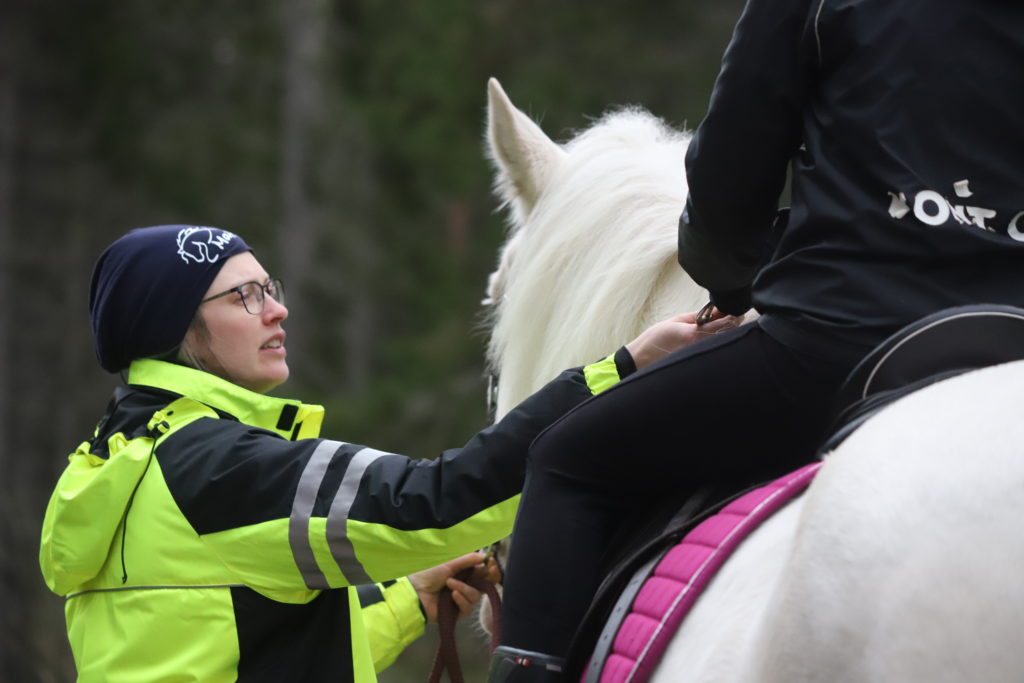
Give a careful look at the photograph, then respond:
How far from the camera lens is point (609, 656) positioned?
1.82 meters

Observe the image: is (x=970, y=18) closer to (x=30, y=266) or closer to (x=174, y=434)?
(x=174, y=434)

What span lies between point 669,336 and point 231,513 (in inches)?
37.6

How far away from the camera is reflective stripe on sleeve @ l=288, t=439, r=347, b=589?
243 cm

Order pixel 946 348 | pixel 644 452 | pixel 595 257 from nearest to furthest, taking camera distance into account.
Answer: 1. pixel 946 348
2. pixel 644 452
3. pixel 595 257

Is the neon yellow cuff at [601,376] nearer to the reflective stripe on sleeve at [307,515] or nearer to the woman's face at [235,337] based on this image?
the reflective stripe on sleeve at [307,515]

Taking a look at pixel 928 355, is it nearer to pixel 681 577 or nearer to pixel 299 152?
pixel 681 577

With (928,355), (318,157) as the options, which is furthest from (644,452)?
(318,157)

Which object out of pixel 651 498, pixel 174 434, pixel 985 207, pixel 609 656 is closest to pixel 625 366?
pixel 651 498

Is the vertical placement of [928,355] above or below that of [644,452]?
above

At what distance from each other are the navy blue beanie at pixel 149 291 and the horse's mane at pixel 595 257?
2.39 ft

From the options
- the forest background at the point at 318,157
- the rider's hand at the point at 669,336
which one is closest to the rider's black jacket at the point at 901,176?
the rider's hand at the point at 669,336

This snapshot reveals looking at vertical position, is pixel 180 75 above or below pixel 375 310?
above

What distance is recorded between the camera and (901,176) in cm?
166

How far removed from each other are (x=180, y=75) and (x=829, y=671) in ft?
67.5
